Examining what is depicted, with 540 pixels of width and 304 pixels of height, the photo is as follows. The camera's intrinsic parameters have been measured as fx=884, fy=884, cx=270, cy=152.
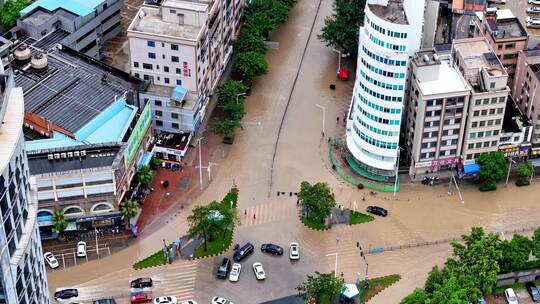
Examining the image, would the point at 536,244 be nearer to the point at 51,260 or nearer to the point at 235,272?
the point at 235,272

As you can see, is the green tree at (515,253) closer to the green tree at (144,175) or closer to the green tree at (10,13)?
the green tree at (144,175)

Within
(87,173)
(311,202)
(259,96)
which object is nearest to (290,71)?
(259,96)

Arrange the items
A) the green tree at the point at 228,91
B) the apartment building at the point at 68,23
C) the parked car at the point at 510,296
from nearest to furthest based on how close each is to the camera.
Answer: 1. the parked car at the point at 510,296
2. the green tree at the point at 228,91
3. the apartment building at the point at 68,23

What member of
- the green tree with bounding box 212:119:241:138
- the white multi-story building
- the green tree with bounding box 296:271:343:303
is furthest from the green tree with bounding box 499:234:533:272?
the green tree with bounding box 212:119:241:138

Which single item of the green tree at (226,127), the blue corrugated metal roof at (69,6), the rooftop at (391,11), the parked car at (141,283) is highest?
the rooftop at (391,11)

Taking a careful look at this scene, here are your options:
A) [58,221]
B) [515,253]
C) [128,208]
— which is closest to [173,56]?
[128,208]

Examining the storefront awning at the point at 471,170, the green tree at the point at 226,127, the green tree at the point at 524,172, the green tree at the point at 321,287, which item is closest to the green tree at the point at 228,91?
the green tree at the point at 226,127

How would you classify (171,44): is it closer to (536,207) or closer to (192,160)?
(192,160)
